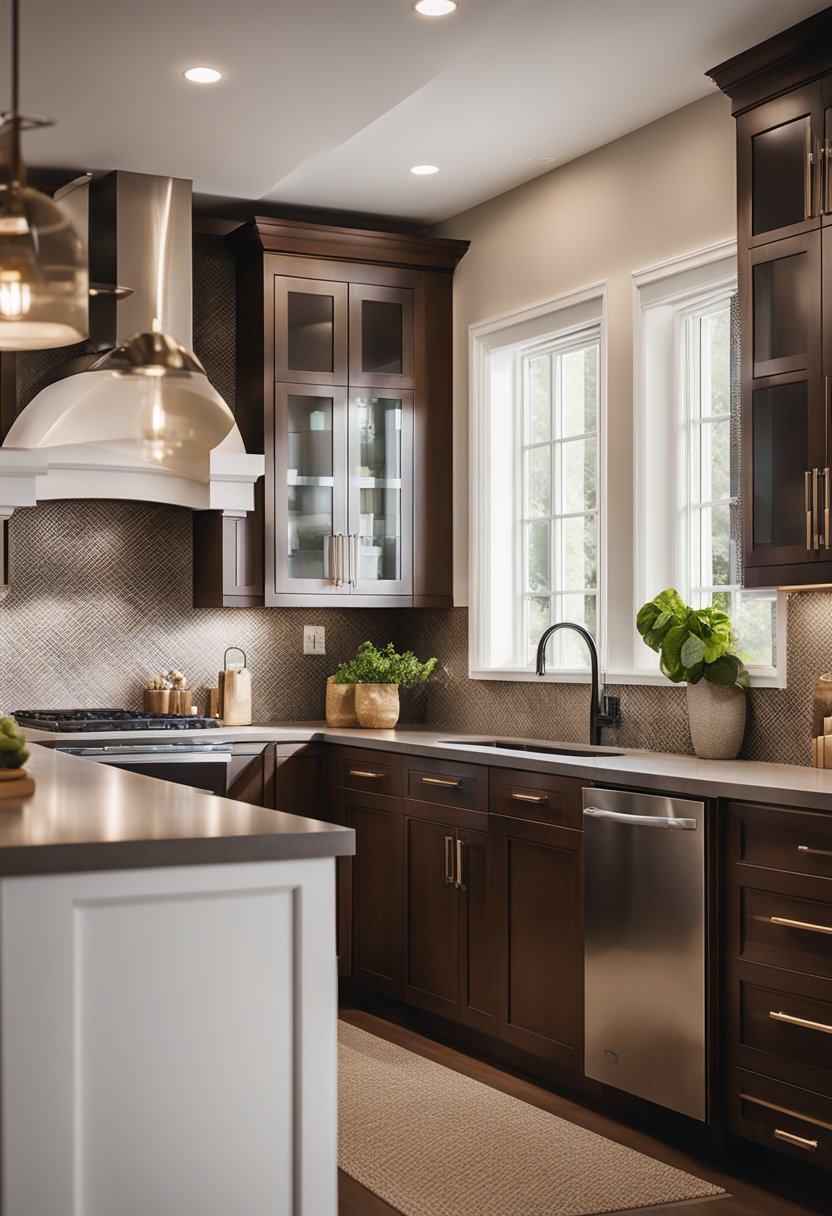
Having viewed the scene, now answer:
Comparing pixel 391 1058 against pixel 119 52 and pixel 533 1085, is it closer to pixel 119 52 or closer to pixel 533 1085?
pixel 533 1085

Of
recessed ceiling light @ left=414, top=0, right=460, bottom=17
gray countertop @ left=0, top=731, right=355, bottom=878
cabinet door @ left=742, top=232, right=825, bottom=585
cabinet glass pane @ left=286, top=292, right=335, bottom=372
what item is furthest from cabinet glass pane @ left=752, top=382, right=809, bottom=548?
Answer: cabinet glass pane @ left=286, top=292, right=335, bottom=372

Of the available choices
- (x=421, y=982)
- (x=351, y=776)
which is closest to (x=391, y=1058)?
(x=421, y=982)

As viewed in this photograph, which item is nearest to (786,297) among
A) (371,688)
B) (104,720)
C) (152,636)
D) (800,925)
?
(800,925)

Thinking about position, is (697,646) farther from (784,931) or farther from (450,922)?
(450,922)

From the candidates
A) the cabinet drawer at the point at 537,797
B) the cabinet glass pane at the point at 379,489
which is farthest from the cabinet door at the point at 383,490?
the cabinet drawer at the point at 537,797

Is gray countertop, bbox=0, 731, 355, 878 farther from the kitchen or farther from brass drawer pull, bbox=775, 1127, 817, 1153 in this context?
brass drawer pull, bbox=775, 1127, 817, 1153

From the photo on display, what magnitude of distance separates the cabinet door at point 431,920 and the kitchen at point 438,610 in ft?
0.05

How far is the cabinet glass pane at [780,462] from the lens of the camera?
343 cm

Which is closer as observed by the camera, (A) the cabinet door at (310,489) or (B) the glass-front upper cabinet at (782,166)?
(B) the glass-front upper cabinet at (782,166)

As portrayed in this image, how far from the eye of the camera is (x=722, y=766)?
3.64m

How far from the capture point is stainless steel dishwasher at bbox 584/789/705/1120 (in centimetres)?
326

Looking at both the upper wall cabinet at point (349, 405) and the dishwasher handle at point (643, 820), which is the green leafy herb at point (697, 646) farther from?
the upper wall cabinet at point (349, 405)

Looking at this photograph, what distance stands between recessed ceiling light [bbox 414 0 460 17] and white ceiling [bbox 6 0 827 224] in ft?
0.10

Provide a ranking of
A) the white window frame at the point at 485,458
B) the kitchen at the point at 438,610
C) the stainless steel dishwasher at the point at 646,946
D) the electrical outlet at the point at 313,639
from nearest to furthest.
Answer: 1. the kitchen at the point at 438,610
2. the stainless steel dishwasher at the point at 646,946
3. the white window frame at the point at 485,458
4. the electrical outlet at the point at 313,639
